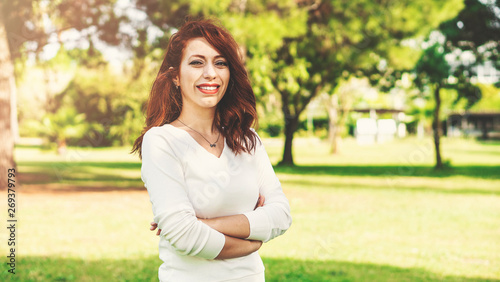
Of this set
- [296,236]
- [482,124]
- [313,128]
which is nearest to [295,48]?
[296,236]

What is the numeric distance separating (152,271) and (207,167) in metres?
4.19

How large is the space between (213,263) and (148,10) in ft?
42.5

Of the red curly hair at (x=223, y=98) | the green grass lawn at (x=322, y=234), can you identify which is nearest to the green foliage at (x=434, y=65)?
the green grass lawn at (x=322, y=234)

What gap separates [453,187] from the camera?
50.3 feet

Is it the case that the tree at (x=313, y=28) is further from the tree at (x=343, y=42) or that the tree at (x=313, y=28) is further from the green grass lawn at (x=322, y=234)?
the green grass lawn at (x=322, y=234)

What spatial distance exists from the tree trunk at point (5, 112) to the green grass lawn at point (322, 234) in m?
0.84

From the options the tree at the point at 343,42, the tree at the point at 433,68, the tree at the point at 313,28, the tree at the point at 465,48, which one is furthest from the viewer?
the tree at the point at 433,68

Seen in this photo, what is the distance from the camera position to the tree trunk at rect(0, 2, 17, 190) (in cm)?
1232

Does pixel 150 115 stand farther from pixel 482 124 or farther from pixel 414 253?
pixel 482 124

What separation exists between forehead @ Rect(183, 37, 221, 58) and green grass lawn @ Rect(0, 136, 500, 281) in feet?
12.9

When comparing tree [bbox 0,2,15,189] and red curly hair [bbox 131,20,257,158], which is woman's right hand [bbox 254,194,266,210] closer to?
red curly hair [bbox 131,20,257,158]

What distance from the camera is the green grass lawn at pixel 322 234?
6039 millimetres

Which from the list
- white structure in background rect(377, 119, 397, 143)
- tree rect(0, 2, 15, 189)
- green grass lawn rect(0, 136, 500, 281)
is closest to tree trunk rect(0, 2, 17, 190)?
tree rect(0, 2, 15, 189)

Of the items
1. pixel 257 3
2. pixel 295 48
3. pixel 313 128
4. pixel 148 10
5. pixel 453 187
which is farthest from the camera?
pixel 313 128
